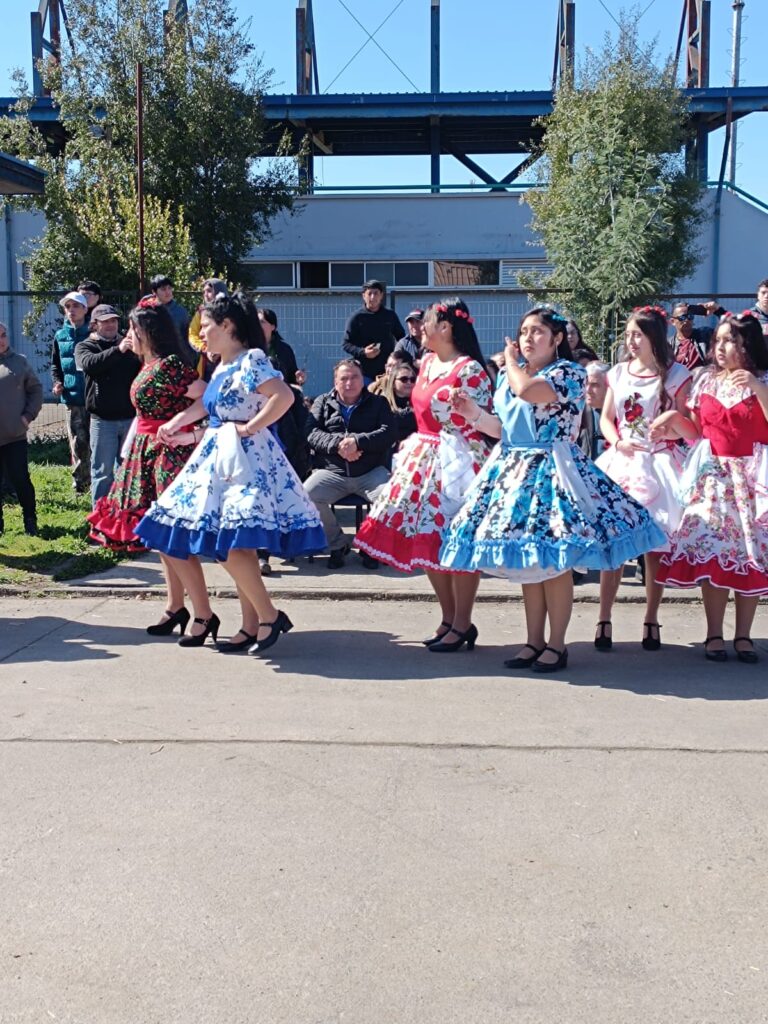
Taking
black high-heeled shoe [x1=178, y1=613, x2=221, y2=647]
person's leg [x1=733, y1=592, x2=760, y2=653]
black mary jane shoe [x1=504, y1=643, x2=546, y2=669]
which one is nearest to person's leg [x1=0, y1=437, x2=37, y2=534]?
black high-heeled shoe [x1=178, y1=613, x2=221, y2=647]

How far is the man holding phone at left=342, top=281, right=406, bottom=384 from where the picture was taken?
39.3ft

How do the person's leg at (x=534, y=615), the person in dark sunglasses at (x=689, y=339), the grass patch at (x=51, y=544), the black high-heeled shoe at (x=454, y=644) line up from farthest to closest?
1. the person in dark sunglasses at (x=689, y=339)
2. the grass patch at (x=51, y=544)
3. the black high-heeled shoe at (x=454, y=644)
4. the person's leg at (x=534, y=615)

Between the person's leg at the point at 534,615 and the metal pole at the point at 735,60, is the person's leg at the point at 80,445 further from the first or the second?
the metal pole at the point at 735,60

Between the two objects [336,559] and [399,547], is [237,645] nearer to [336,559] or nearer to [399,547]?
[399,547]

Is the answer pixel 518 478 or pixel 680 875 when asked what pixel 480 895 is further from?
pixel 518 478

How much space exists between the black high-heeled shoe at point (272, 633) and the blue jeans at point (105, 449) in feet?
11.6

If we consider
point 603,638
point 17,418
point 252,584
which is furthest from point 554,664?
point 17,418

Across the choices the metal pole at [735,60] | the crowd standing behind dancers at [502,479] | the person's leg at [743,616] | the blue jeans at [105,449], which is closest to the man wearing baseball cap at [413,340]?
the blue jeans at [105,449]

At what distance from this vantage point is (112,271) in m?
16.8

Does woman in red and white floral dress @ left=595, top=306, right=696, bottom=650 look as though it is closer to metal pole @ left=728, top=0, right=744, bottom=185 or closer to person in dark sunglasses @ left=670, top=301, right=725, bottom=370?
person in dark sunglasses @ left=670, top=301, right=725, bottom=370

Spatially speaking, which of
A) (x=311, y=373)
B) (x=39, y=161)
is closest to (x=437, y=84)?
(x=39, y=161)

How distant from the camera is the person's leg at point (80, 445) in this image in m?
12.0

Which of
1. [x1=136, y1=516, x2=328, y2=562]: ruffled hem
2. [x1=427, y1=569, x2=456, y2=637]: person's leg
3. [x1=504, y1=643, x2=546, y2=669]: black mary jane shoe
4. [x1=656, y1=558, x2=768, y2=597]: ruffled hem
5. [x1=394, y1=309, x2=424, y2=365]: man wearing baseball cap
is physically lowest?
[x1=504, y1=643, x2=546, y2=669]: black mary jane shoe

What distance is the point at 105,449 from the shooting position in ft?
32.9
